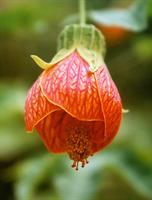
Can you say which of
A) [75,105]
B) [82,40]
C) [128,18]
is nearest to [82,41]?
[82,40]

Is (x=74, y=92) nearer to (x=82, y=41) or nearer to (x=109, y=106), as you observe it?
(x=109, y=106)

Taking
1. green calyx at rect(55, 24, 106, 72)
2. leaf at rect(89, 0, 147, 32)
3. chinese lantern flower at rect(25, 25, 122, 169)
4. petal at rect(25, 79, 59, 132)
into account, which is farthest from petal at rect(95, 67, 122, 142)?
leaf at rect(89, 0, 147, 32)

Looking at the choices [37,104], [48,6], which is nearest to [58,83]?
[37,104]

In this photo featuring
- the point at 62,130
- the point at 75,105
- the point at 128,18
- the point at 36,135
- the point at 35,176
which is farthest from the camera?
the point at 36,135

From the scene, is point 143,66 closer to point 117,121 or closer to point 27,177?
point 27,177

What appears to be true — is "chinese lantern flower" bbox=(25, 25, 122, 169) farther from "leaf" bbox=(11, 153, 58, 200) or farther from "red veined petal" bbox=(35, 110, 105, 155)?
"leaf" bbox=(11, 153, 58, 200)

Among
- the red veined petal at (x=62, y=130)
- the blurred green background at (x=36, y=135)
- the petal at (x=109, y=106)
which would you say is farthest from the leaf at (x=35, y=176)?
the petal at (x=109, y=106)

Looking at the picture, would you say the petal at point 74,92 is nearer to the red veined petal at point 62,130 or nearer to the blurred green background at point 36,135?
the red veined petal at point 62,130
